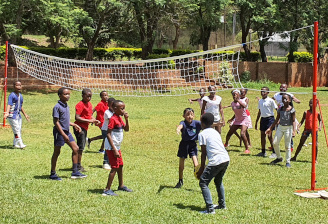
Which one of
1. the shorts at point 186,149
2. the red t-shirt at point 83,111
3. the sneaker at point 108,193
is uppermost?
the red t-shirt at point 83,111

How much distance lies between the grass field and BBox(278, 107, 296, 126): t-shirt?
1.04 metres

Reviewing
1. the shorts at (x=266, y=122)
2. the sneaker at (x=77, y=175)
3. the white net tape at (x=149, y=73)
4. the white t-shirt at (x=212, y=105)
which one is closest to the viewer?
the sneaker at (x=77, y=175)

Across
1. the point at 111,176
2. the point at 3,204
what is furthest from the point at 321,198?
the point at 3,204

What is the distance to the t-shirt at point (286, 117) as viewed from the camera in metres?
11.5

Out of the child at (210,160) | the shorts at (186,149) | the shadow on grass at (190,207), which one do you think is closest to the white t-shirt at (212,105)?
the shorts at (186,149)

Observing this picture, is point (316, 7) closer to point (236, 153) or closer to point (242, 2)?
point (242, 2)

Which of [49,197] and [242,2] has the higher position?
[242,2]

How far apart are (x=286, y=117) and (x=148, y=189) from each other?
422cm

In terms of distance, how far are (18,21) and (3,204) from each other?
2342cm

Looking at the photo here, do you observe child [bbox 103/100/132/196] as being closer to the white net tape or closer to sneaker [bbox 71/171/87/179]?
sneaker [bbox 71/171/87/179]

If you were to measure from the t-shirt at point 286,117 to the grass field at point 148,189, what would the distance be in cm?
104

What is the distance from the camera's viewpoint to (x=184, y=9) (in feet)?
112

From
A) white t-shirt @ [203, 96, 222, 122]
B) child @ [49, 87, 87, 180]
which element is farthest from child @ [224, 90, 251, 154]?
child @ [49, 87, 87, 180]

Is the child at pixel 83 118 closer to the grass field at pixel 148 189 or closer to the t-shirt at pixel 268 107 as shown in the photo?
the grass field at pixel 148 189
